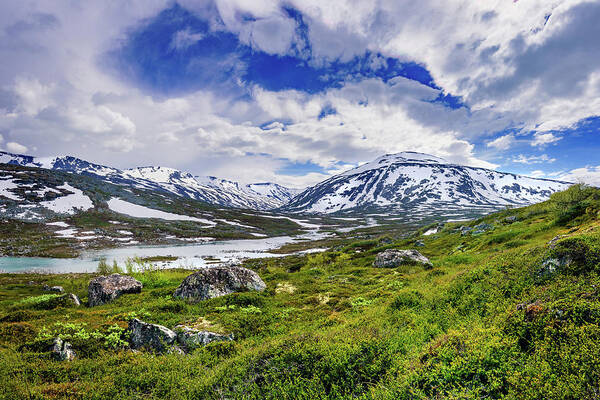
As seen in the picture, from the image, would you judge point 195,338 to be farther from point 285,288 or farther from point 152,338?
point 285,288

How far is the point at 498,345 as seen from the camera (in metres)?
6.81

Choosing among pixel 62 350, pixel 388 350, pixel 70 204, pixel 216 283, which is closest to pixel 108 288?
pixel 216 283

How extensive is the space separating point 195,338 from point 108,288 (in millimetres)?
15188

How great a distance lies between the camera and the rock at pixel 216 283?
66.7 ft

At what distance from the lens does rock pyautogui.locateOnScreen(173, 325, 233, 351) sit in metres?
11.8

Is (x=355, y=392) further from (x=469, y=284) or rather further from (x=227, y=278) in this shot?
(x=227, y=278)

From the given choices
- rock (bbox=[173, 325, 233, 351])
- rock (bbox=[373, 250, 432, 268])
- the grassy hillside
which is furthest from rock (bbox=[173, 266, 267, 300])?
rock (bbox=[373, 250, 432, 268])

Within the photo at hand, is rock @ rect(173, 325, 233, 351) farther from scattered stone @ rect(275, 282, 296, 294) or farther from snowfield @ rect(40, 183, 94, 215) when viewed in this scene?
snowfield @ rect(40, 183, 94, 215)

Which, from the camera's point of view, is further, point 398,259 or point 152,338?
point 398,259

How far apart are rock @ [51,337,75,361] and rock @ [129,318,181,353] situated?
7.15ft

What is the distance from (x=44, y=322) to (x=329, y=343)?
1783cm

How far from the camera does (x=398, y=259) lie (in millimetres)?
30562

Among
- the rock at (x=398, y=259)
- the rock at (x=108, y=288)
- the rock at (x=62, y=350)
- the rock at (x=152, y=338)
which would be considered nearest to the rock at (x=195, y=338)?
the rock at (x=152, y=338)

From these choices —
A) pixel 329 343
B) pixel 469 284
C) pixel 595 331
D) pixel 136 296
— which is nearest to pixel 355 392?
pixel 329 343
